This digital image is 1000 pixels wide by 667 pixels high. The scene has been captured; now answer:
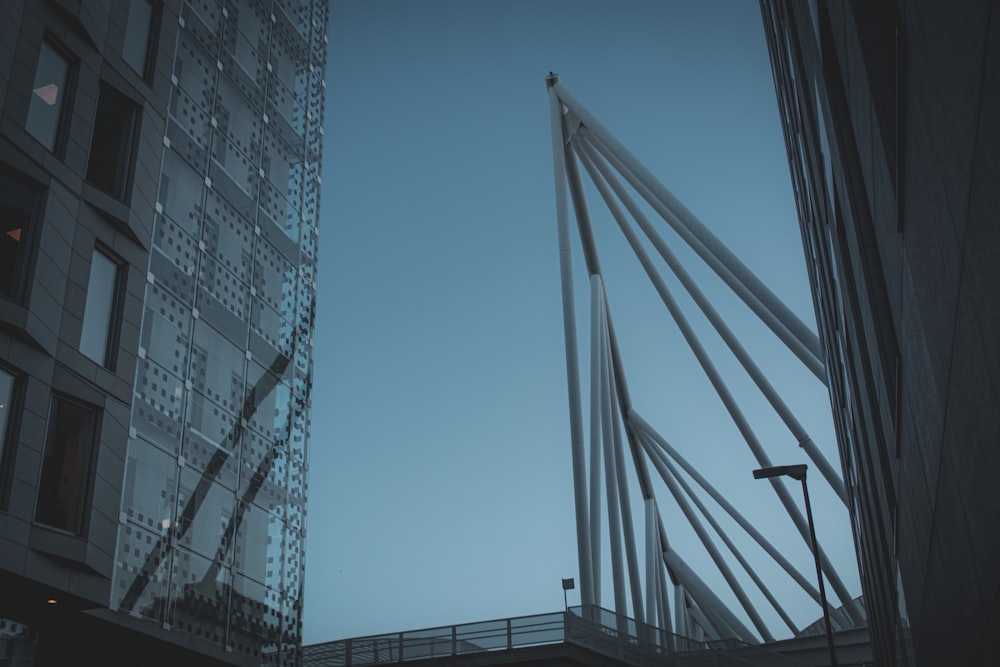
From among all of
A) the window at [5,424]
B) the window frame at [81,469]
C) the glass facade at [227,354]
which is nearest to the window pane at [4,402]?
the window at [5,424]

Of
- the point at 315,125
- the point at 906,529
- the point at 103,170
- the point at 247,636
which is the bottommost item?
the point at 906,529

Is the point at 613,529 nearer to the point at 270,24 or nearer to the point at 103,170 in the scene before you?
the point at 270,24

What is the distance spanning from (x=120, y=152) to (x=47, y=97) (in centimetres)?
268

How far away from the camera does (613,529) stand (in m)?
47.0

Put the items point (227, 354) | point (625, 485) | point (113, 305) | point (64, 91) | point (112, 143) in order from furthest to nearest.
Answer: point (625, 485), point (227, 354), point (112, 143), point (113, 305), point (64, 91)

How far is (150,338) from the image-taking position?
81.7 feet

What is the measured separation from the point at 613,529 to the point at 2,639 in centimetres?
3099

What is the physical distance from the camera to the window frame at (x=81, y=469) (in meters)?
20.1

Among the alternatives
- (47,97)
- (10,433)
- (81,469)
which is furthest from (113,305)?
(10,433)

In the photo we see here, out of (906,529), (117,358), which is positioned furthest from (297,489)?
(906,529)

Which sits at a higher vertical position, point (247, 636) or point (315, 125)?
point (315, 125)

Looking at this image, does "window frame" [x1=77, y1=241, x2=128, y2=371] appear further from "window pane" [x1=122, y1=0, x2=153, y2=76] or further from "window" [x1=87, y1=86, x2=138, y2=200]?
"window pane" [x1=122, y1=0, x2=153, y2=76]

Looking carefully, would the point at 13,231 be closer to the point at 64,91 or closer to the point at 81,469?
the point at 64,91

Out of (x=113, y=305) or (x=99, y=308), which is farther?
(x=113, y=305)
